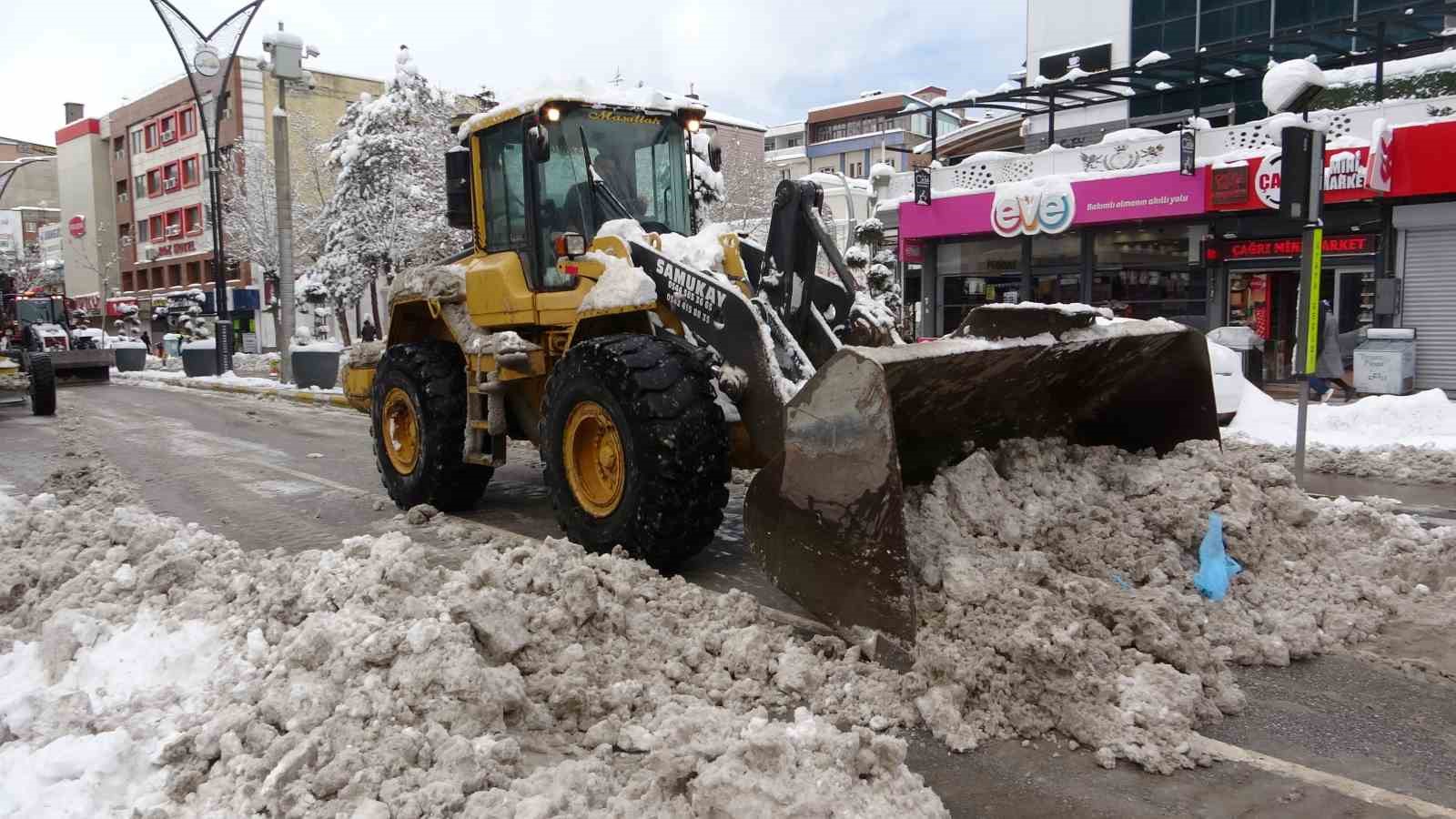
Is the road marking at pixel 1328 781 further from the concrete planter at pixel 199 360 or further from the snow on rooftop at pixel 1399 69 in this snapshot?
the concrete planter at pixel 199 360

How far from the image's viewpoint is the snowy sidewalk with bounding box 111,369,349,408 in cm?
1994

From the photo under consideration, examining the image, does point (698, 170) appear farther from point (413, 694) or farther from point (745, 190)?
point (745, 190)

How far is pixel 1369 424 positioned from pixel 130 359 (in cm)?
3498

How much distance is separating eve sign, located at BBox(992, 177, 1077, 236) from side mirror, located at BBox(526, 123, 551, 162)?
1704cm

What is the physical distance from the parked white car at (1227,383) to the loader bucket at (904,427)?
6.89 m

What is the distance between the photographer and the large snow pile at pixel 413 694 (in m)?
3.04

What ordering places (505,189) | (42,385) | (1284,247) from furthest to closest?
(1284,247)
(42,385)
(505,189)

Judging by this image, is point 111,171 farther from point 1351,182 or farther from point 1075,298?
point 1351,182

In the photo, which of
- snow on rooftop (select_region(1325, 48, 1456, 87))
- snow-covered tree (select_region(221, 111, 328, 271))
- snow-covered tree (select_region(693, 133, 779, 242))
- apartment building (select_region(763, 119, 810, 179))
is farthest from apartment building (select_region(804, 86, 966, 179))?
snow on rooftop (select_region(1325, 48, 1456, 87))

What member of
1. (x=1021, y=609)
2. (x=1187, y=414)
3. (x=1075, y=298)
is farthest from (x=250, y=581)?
(x=1075, y=298)

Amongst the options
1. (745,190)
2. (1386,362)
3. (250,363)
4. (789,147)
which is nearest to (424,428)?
(1386,362)

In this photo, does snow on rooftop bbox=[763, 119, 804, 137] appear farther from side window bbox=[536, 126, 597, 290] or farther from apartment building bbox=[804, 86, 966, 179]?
side window bbox=[536, 126, 597, 290]

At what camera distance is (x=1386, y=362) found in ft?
52.9

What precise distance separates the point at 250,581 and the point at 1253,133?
19.2m
